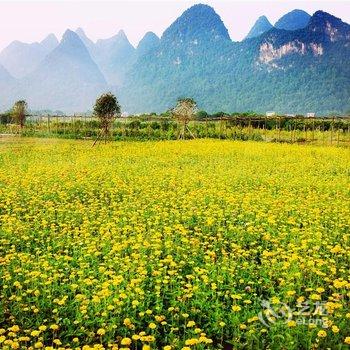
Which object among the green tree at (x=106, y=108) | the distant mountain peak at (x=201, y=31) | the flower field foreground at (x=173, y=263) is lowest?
the flower field foreground at (x=173, y=263)

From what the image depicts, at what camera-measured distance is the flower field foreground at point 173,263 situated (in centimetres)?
463

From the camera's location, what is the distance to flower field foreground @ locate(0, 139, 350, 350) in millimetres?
4629

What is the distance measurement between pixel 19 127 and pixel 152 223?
125ft

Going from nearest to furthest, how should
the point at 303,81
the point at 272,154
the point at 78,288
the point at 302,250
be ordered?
the point at 78,288
the point at 302,250
the point at 272,154
the point at 303,81

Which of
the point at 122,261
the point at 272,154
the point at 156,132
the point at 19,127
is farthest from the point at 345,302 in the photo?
the point at 19,127

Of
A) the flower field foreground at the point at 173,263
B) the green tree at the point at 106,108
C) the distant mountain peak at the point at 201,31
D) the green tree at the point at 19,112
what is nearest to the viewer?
the flower field foreground at the point at 173,263

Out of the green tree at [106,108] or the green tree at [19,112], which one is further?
the green tree at [19,112]

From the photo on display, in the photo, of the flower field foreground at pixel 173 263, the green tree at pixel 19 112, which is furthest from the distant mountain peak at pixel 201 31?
the flower field foreground at pixel 173 263

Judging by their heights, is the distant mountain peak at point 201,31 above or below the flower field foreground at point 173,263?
above

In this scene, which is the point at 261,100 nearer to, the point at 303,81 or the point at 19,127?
the point at 303,81

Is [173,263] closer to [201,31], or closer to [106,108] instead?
[106,108]

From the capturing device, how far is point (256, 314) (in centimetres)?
494

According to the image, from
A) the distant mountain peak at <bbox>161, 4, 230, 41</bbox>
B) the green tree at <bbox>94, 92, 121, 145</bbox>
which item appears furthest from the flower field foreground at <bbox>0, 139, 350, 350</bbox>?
the distant mountain peak at <bbox>161, 4, 230, 41</bbox>

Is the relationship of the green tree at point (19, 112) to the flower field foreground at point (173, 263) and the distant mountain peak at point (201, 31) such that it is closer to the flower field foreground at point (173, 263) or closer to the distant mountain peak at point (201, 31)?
the flower field foreground at point (173, 263)
